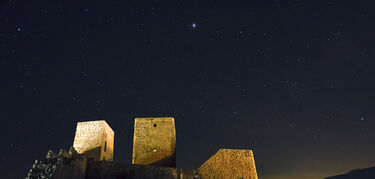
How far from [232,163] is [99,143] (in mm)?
9810

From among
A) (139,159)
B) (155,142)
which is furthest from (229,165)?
(139,159)

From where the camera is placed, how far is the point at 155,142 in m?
21.7

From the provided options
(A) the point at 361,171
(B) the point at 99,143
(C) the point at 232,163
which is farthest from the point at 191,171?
(A) the point at 361,171

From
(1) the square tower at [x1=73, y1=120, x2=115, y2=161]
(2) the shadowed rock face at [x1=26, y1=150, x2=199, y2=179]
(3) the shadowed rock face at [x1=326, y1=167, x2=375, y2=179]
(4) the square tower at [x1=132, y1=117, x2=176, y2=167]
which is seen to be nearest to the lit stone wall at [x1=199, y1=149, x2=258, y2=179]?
(2) the shadowed rock face at [x1=26, y1=150, x2=199, y2=179]

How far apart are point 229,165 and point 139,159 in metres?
7.04

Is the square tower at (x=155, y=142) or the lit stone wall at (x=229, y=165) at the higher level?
the square tower at (x=155, y=142)

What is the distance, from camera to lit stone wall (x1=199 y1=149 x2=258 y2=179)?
1845 centimetres

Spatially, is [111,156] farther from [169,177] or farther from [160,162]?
[169,177]

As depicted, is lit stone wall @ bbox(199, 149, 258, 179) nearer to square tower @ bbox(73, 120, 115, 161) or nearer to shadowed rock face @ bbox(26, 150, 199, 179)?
shadowed rock face @ bbox(26, 150, 199, 179)

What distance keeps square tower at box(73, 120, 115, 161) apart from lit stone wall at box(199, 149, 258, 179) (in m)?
7.63

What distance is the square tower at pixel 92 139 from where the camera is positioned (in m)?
20.4

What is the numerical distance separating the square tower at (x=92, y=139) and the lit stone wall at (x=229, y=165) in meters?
7.63

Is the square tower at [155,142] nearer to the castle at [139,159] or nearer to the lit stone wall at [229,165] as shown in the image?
the castle at [139,159]

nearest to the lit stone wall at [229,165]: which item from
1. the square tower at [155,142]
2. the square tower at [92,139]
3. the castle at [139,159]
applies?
the castle at [139,159]
